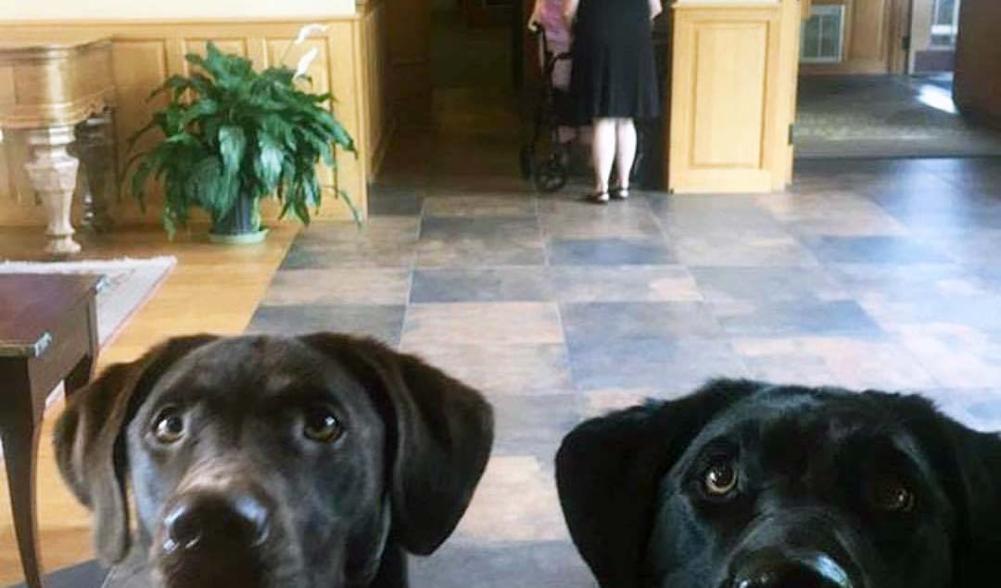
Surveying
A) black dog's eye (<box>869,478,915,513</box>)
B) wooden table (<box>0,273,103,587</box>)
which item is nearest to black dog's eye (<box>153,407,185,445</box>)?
black dog's eye (<box>869,478,915,513</box>)

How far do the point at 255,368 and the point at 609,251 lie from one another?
A: 4344 millimetres

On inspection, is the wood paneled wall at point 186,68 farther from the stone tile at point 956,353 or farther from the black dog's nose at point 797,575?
the black dog's nose at point 797,575

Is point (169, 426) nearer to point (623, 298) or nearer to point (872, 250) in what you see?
point (623, 298)

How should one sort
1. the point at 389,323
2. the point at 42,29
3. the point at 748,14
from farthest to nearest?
the point at 748,14 → the point at 42,29 → the point at 389,323

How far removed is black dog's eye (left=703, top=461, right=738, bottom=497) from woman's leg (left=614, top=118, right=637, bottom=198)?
17.7 feet

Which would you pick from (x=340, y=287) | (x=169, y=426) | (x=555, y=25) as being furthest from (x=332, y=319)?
(x=169, y=426)

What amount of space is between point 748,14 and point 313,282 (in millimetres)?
2993

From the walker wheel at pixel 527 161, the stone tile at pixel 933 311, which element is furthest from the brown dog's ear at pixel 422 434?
the walker wheel at pixel 527 161

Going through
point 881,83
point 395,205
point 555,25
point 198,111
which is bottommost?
point 881,83

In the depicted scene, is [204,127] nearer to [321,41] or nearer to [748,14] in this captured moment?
[321,41]

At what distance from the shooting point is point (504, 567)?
9.70 ft

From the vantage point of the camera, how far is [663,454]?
1425mm

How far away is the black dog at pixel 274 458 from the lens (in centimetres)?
131

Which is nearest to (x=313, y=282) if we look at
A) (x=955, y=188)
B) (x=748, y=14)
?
(x=748, y=14)
